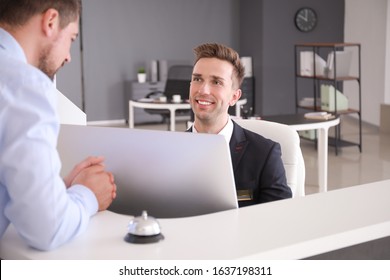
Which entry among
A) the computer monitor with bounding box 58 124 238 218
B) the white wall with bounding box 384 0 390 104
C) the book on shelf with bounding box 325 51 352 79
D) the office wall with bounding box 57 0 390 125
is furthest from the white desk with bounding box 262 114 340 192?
the computer monitor with bounding box 58 124 238 218

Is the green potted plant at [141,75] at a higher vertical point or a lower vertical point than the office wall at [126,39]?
lower

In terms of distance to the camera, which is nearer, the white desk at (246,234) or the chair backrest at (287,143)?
the white desk at (246,234)

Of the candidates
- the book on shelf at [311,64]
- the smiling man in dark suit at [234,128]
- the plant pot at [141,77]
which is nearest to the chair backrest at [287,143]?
the smiling man in dark suit at [234,128]

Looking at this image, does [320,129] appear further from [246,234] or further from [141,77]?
[246,234]

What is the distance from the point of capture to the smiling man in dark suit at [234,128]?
9.39 feet

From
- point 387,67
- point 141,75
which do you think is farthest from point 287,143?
point 141,75

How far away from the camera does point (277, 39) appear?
11.7m

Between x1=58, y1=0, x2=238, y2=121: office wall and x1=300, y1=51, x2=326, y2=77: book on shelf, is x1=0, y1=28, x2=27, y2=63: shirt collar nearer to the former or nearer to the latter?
x1=300, y1=51, x2=326, y2=77: book on shelf

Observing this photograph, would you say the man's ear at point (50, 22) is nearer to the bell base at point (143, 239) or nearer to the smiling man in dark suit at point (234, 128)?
the bell base at point (143, 239)

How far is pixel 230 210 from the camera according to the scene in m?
1.91

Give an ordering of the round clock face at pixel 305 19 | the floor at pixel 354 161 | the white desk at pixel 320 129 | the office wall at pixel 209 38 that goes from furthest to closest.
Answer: the round clock face at pixel 305 19 < the office wall at pixel 209 38 < the floor at pixel 354 161 < the white desk at pixel 320 129

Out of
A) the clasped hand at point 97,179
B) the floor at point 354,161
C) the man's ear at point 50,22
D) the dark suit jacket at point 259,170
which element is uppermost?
the man's ear at point 50,22

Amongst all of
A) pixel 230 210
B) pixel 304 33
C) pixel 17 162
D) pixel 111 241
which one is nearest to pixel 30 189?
pixel 17 162

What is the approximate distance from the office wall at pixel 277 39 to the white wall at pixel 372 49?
49 cm
